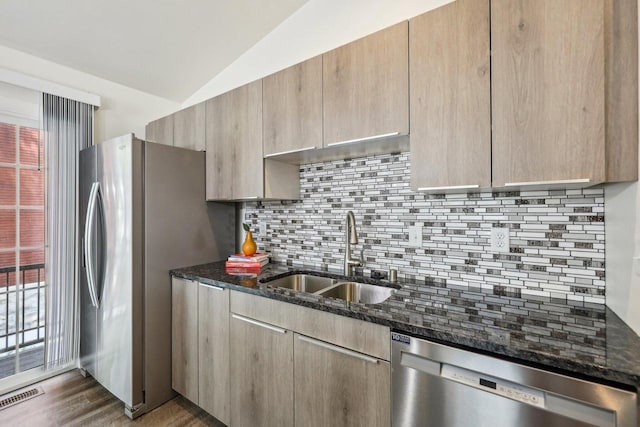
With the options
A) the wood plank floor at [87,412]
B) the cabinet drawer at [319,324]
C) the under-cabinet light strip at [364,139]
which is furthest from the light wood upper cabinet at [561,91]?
the wood plank floor at [87,412]

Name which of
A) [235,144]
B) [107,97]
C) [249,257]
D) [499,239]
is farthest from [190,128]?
[499,239]

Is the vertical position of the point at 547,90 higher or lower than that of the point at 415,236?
higher

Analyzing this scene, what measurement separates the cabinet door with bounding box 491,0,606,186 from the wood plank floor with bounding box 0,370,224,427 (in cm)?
229

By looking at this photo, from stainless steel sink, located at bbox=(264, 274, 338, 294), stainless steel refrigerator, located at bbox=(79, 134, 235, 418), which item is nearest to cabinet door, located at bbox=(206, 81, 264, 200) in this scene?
stainless steel refrigerator, located at bbox=(79, 134, 235, 418)

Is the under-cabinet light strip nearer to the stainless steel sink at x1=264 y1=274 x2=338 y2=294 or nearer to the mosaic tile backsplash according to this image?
the mosaic tile backsplash

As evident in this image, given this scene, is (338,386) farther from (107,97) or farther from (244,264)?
(107,97)

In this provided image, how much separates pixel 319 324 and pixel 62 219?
7.83 feet

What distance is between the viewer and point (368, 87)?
157 cm

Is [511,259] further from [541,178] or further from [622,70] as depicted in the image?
[622,70]

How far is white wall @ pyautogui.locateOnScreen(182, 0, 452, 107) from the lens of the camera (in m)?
1.91

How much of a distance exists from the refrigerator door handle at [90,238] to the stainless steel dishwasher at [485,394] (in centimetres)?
223

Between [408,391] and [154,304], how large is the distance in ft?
5.71

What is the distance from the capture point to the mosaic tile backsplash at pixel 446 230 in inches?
52.2

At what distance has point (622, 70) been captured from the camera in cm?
104
